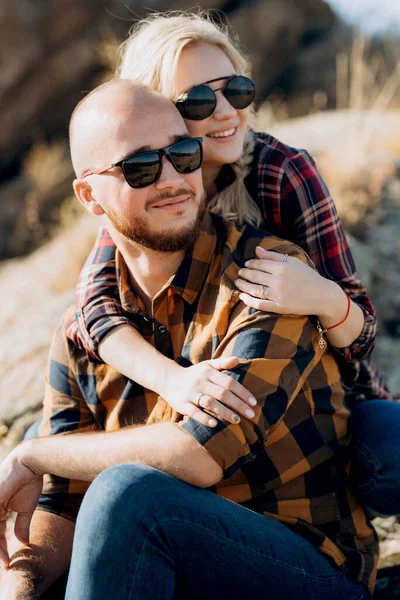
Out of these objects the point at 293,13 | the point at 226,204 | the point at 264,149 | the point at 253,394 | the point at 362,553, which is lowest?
the point at 362,553

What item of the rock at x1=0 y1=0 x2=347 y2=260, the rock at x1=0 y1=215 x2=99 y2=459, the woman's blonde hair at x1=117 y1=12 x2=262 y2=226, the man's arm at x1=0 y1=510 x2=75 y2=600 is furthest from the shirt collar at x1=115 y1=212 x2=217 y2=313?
Answer: the rock at x1=0 y1=0 x2=347 y2=260

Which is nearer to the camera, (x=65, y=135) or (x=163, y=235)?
(x=163, y=235)

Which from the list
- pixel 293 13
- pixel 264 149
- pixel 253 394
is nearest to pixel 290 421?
pixel 253 394

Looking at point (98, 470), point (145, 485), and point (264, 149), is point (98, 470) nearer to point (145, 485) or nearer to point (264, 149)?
point (145, 485)

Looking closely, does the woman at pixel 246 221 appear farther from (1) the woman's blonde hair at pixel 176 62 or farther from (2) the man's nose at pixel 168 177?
(2) the man's nose at pixel 168 177

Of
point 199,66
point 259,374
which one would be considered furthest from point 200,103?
point 259,374

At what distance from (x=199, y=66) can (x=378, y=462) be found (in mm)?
1695

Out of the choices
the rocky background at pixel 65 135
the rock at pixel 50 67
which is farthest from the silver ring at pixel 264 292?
the rock at pixel 50 67

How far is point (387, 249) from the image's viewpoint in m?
4.98

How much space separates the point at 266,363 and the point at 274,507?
53 cm

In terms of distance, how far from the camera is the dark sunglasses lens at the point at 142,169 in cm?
228

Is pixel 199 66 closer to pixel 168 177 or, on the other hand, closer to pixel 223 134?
pixel 223 134

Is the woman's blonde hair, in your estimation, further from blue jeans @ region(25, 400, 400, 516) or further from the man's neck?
blue jeans @ region(25, 400, 400, 516)

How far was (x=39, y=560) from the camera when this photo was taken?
2.26 meters
